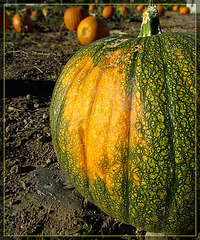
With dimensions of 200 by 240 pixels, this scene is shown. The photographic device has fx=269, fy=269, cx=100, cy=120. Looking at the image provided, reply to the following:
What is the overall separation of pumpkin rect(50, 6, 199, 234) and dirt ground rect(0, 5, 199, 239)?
52 cm

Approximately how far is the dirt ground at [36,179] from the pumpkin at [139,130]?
52cm

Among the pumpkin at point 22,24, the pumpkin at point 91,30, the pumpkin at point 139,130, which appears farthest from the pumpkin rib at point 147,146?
the pumpkin at point 22,24

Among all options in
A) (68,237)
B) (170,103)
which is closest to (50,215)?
(68,237)

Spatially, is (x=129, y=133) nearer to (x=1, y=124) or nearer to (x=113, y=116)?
(x=113, y=116)

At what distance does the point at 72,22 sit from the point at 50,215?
8054 mm

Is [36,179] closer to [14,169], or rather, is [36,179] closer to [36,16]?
[14,169]

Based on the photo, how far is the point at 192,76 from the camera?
1.79 metres

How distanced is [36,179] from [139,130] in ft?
5.45

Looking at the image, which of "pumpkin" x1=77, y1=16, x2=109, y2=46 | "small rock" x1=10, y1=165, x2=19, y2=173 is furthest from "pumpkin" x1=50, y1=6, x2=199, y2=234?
"pumpkin" x1=77, y1=16, x2=109, y2=46

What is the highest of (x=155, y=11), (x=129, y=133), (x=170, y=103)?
(x=155, y=11)

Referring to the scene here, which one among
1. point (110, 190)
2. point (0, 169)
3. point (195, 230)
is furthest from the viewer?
point (0, 169)

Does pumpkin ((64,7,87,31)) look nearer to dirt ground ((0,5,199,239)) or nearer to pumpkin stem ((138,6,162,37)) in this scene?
dirt ground ((0,5,199,239))

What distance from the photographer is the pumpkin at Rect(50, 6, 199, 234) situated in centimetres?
173

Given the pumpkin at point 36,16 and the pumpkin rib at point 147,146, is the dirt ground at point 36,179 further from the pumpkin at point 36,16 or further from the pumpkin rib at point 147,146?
the pumpkin at point 36,16
